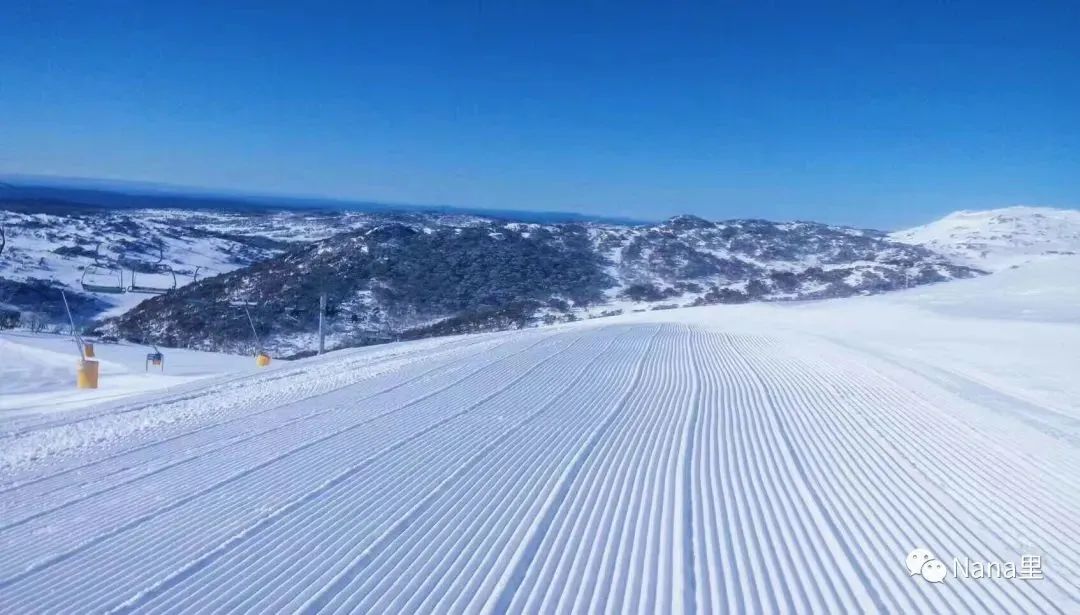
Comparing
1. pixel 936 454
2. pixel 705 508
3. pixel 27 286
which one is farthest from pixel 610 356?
pixel 27 286

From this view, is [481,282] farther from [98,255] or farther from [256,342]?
[98,255]

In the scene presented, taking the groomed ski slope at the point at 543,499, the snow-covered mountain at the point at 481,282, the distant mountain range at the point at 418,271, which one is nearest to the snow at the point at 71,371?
the groomed ski slope at the point at 543,499

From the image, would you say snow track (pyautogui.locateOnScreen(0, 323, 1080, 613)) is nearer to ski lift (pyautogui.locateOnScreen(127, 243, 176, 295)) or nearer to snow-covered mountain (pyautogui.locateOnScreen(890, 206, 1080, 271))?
ski lift (pyautogui.locateOnScreen(127, 243, 176, 295))

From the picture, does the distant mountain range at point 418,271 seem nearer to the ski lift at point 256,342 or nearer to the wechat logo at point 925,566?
the ski lift at point 256,342

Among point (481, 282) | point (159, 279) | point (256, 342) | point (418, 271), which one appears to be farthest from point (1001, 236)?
point (159, 279)

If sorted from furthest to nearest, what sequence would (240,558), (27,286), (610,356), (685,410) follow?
(27,286)
(610,356)
(685,410)
(240,558)

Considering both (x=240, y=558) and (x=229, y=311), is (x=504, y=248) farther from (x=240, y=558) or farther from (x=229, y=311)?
(x=240, y=558)
